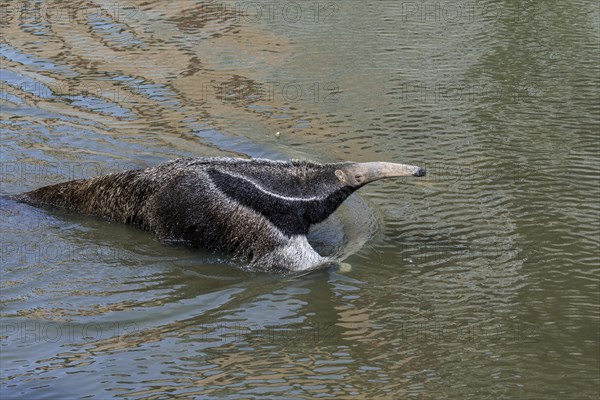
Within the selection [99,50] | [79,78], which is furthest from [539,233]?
[99,50]

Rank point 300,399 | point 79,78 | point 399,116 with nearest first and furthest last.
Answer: point 300,399
point 399,116
point 79,78

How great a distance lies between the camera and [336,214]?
27.6 ft

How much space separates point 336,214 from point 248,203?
129 centimetres

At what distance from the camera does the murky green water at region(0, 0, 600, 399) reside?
586 cm

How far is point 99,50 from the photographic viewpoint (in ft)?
42.5

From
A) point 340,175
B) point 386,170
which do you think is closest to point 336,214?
point 340,175

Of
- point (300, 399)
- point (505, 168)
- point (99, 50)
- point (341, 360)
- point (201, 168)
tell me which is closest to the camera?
point (300, 399)

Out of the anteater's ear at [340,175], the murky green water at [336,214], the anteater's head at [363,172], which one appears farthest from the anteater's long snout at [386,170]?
the murky green water at [336,214]

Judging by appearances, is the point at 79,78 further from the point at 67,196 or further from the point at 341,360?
the point at 341,360

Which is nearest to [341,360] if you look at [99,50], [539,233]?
[539,233]

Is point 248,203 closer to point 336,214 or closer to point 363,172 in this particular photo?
point 363,172

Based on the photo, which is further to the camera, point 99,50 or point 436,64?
point 99,50

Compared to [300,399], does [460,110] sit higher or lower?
higher

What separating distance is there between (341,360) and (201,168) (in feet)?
7.59
